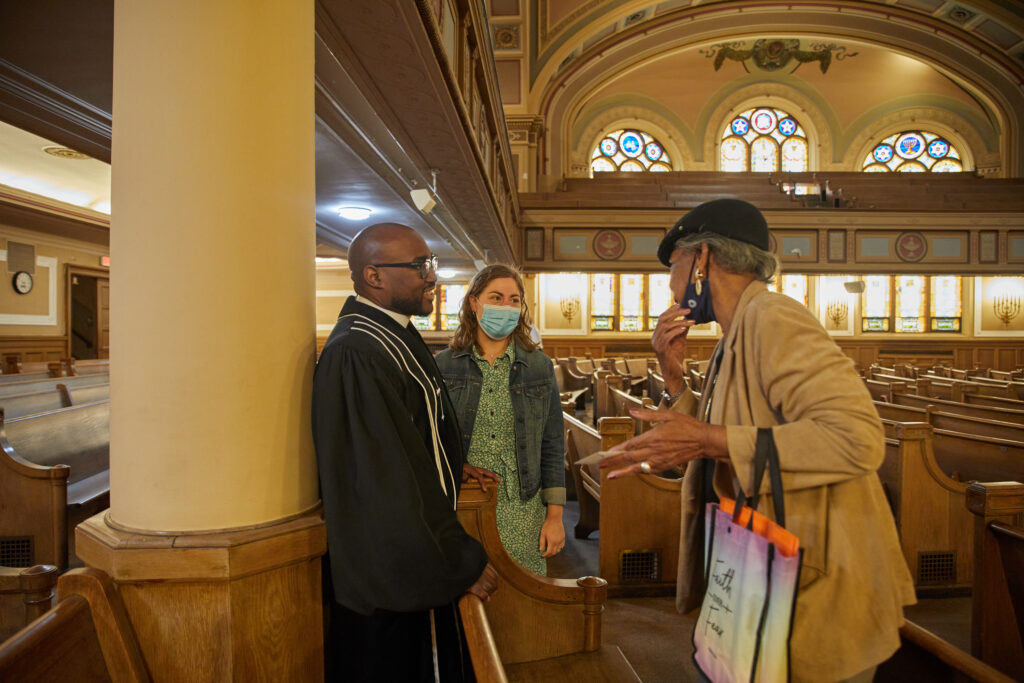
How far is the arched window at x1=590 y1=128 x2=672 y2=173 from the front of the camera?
765 inches

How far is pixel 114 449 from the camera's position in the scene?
4.15ft

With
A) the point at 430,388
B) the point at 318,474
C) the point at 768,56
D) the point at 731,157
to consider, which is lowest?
the point at 318,474

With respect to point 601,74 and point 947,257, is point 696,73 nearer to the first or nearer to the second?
point 601,74

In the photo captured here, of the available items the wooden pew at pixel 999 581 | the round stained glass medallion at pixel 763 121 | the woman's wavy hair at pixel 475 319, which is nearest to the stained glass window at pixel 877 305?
the round stained glass medallion at pixel 763 121

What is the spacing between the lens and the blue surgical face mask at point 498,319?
2133mm

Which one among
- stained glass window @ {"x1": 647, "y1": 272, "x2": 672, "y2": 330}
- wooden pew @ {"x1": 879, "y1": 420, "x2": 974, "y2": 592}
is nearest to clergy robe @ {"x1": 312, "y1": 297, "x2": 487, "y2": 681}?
wooden pew @ {"x1": 879, "y1": 420, "x2": 974, "y2": 592}

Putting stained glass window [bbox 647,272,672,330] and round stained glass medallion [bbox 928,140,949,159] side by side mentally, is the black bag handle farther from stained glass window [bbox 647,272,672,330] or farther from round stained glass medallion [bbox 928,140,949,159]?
round stained glass medallion [bbox 928,140,949,159]

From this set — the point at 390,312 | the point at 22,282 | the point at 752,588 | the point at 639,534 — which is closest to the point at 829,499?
the point at 752,588

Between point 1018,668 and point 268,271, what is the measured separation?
2397 millimetres

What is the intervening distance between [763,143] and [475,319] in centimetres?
2026

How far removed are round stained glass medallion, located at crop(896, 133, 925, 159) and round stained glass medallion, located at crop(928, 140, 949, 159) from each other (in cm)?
26

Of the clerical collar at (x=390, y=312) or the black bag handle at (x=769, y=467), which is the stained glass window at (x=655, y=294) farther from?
the black bag handle at (x=769, y=467)

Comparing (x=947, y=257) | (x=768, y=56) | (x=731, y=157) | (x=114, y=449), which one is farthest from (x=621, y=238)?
(x=114, y=449)

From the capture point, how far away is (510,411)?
2.12m
